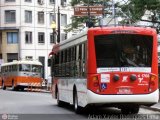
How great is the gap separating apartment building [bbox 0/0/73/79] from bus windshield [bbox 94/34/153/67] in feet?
216

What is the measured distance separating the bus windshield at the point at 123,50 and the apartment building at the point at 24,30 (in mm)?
65966

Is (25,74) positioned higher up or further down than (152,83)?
further down

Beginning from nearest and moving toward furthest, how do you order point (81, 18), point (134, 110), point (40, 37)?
point (134, 110) → point (81, 18) → point (40, 37)

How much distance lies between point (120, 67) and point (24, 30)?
67.8m

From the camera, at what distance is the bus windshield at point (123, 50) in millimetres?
18766

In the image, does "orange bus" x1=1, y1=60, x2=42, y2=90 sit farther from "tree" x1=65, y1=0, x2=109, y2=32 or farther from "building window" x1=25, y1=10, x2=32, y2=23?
"building window" x1=25, y1=10, x2=32, y2=23

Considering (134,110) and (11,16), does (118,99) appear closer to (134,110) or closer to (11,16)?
(134,110)

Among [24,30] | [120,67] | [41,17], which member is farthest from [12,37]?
[120,67]

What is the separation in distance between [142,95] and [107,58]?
1693 mm

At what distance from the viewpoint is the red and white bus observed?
18547mm

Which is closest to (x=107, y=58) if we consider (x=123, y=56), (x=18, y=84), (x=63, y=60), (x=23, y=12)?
(x=123, y=56)

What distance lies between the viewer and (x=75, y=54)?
2114 centimetres

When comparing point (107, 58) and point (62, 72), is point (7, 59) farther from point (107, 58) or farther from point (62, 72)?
point (107, 58)

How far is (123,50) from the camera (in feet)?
62.0
